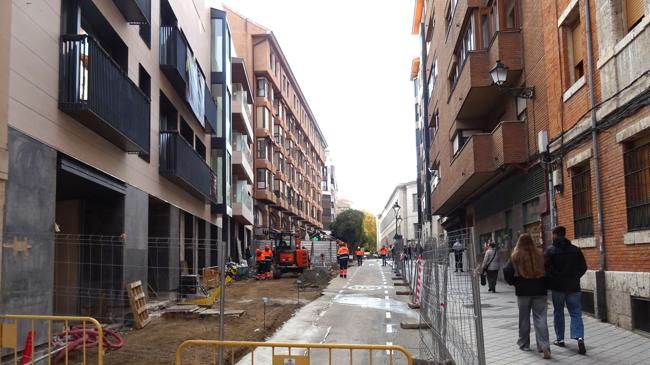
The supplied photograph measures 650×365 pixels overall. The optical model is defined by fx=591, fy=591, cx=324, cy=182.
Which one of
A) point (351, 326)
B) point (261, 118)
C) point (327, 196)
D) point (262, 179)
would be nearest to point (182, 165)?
point (351, 326)

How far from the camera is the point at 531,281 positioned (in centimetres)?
784

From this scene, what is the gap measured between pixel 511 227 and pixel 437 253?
12532mm

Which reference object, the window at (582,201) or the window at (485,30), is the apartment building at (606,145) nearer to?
the window at (582,201)

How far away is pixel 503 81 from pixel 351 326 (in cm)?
701

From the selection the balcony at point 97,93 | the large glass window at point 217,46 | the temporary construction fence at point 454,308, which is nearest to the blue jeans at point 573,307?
the temporary construction fence at point 454,308

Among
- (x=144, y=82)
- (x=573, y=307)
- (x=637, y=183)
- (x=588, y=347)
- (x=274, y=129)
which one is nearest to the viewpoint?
(x=573, y=307)

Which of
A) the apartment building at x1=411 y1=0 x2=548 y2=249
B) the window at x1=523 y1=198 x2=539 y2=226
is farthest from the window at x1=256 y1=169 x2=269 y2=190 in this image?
the window at x1=523 y1=198 x2=539 y2=226

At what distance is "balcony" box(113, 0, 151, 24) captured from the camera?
41.9ft

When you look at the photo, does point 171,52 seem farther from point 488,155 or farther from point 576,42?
point 576,42

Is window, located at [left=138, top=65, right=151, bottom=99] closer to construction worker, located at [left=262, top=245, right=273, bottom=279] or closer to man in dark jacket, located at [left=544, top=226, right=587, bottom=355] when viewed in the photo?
man in dark jacket, located at [left=544, top=226, right=587, bottom=355]

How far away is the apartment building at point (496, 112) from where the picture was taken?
612 inches

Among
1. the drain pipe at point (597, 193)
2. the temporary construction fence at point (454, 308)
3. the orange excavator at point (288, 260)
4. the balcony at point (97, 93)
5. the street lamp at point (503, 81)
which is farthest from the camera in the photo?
the orange excavator at point (288, 260)

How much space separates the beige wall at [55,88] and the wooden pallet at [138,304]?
97.4 inches

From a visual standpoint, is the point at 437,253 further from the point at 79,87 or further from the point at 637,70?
the point at 79,87
